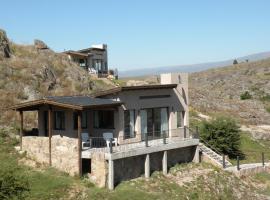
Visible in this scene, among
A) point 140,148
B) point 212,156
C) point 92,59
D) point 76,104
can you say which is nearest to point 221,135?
point 212,156

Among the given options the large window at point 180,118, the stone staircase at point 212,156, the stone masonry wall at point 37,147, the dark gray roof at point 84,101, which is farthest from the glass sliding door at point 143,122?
the stone masonry wall at point 37,147

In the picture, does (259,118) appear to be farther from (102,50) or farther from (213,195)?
(213,195)

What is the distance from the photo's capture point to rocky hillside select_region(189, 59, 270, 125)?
65.5 metres

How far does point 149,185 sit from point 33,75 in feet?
72.8

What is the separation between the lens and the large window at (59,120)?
31.5 m

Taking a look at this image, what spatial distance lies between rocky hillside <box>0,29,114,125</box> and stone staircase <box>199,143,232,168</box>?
1626cm

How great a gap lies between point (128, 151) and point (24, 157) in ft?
24.7

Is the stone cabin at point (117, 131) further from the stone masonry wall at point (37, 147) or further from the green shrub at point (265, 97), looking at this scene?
the green shrub at point (265, 97)

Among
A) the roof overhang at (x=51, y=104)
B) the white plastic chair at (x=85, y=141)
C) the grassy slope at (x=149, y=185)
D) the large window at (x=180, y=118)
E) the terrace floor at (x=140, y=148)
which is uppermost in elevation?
the roof overhang at (x=51, y=104)

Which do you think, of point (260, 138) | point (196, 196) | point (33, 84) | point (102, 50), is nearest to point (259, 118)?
point (260, 138)

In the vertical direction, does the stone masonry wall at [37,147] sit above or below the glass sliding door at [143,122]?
below

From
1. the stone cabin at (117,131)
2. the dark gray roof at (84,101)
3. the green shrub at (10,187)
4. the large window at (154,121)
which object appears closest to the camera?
the green shrub at (10,187)

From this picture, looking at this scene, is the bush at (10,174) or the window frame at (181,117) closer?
the bush at (10,174)

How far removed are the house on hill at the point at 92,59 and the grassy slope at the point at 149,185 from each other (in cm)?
3578
